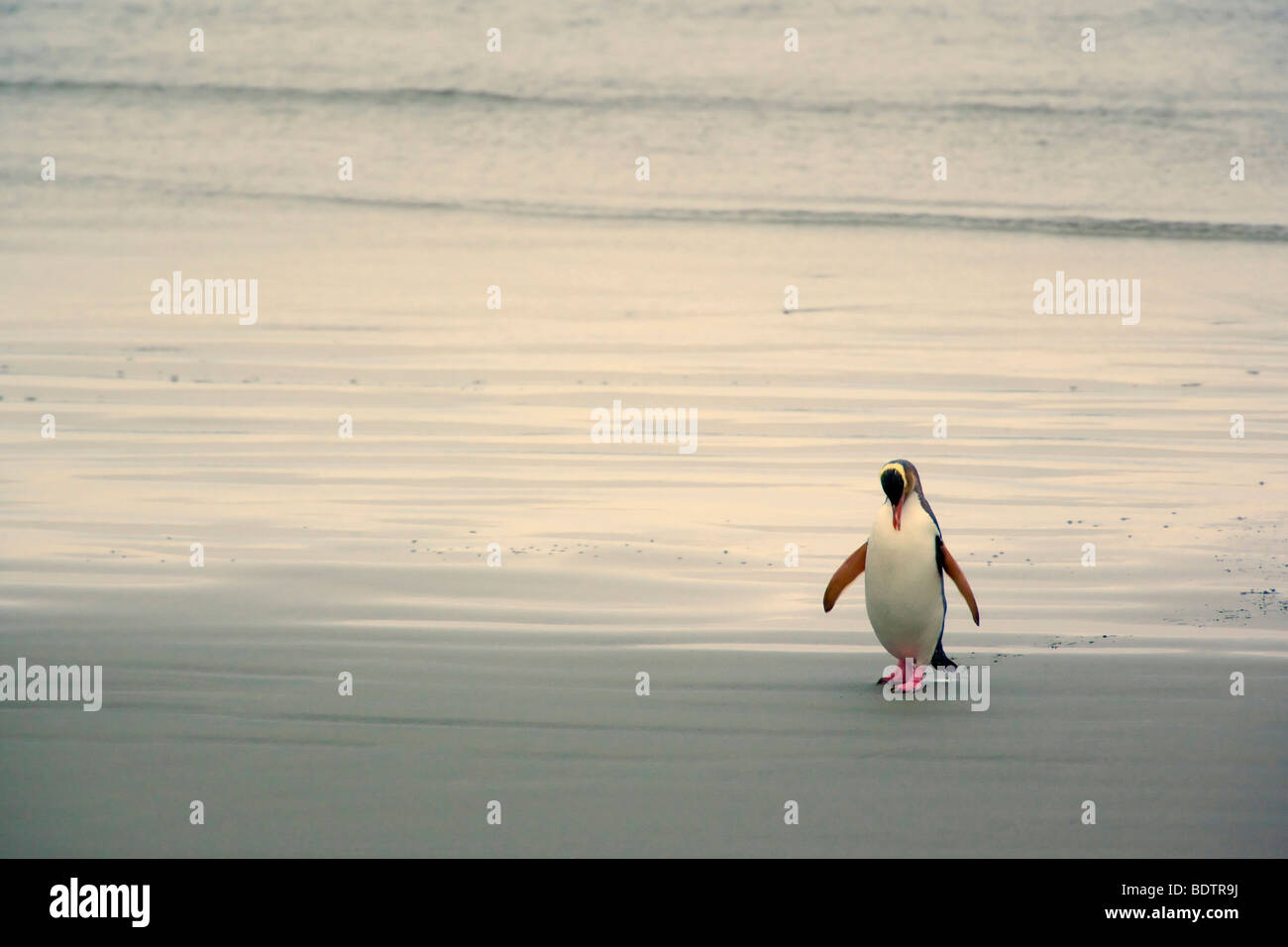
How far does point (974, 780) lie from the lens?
4.80 m

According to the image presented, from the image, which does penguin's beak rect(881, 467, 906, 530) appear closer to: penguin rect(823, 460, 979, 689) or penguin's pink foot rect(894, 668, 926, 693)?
penguin rect(823, 460, 979, 689)

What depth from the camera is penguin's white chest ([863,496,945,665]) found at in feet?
19.4

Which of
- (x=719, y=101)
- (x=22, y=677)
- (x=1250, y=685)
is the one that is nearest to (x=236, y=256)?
(x=719, y=101)

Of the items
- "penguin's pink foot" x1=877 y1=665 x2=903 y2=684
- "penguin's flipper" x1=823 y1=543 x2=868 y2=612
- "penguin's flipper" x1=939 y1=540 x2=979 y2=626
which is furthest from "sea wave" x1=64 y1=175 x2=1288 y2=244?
"penguin's pink foot" x1=877 y1=665 x2=903 y2=684

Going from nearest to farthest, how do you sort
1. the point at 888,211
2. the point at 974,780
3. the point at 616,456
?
the point at 974,780, the point at 616,456, the point at 888,211

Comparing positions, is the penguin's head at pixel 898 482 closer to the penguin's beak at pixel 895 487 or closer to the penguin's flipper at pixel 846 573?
the penguin's beak at pixel 895 487

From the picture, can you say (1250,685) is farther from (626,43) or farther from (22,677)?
(626,43)

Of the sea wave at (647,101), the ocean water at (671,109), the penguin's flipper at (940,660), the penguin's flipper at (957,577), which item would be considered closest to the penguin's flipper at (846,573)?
the penguin's flipper at (957,577)

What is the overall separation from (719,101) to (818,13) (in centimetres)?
344

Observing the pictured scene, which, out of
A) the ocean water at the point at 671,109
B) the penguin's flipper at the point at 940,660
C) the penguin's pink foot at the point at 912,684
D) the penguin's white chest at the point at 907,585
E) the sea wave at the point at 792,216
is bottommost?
the penguin's pink foot at the point at 912,684

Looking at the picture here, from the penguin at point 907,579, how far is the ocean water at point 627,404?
8.9 inches

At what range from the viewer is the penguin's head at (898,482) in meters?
5.91

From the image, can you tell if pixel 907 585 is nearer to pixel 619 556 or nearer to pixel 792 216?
pixel 619 556

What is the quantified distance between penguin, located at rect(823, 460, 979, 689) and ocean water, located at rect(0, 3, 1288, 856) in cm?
23
